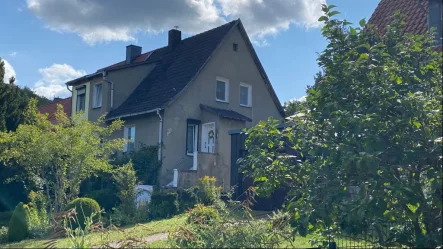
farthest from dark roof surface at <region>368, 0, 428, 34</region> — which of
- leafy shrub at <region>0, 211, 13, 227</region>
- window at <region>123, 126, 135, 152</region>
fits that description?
leafy shrub at <region>0, 211, 13, 227</region>

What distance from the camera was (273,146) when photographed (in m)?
8.93

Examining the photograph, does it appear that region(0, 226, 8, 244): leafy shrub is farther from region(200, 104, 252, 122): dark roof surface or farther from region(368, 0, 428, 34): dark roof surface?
region(368, 0, 428, 34): dark roof surface

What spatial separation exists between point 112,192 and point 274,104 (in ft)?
40.6

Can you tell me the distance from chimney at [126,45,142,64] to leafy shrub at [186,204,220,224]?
23237 mm

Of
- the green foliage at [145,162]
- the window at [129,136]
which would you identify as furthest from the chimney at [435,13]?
the window at [129,136]

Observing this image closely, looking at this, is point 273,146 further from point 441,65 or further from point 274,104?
point 274,104

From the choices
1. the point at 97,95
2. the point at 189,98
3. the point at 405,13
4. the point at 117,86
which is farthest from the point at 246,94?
the point at 405,13

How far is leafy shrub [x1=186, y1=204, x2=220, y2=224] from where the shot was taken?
9.50 meters

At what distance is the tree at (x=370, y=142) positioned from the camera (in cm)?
693

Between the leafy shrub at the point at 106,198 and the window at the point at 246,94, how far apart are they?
33.5ft

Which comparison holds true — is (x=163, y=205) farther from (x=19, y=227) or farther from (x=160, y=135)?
(x=160, y=135)

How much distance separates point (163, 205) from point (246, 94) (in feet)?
36.0

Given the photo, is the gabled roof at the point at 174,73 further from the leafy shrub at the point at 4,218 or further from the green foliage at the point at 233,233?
the green foliage at the point at 233,233

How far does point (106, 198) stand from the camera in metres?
18.4
